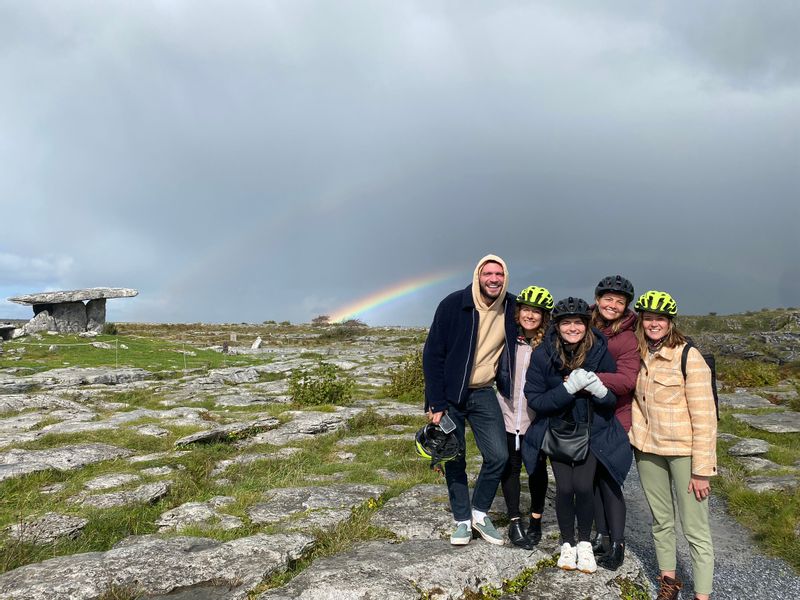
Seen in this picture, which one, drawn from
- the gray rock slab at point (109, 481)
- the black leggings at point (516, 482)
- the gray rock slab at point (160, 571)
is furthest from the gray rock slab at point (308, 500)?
the gray rock slab at point (109, 481)

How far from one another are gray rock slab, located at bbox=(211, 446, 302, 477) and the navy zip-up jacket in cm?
561

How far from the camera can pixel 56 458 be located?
29.2ft

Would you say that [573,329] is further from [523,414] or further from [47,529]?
[47,529]

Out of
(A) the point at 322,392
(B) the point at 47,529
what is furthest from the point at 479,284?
(A) the point at 322,392

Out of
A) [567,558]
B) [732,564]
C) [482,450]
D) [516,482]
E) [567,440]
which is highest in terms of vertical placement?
[567,440]

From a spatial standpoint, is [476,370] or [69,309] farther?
[69,309]

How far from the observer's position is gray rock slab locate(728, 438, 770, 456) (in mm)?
10297

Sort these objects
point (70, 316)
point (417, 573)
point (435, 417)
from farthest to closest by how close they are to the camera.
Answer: point (70, 316) → point (435, 417) → point (417, 573)

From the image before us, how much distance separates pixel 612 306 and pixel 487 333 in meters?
1.33

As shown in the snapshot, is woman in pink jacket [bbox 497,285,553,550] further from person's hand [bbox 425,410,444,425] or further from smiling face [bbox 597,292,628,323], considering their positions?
person's hand [bbox 425,410,444,425]

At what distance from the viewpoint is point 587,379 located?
4.43 m

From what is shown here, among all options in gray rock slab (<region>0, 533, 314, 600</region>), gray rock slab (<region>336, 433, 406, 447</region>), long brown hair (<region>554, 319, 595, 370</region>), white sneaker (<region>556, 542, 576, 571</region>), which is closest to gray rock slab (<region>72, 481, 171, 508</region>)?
gray rock slab (<region>0, 533, 314, 600</region>)

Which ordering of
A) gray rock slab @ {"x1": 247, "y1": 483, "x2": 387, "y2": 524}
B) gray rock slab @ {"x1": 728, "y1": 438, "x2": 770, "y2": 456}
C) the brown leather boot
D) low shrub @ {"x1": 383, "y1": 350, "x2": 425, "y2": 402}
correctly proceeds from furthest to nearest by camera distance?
low shrub @ {"x1": 383, "y1": 350, "x2": 425, "y2": 402}, gray rock slab @ {"x1": 728, "y1": 438, "x2": 770, "y2": 456}, gray rock slab @ {"x1": 247, "y1": 483, "x2": 387, "y2": 524}, the brown leather boot

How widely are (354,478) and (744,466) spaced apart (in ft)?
25.6
